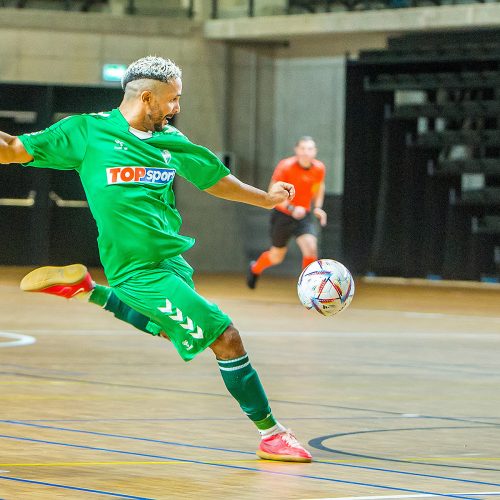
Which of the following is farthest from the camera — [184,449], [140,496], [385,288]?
[385,288]

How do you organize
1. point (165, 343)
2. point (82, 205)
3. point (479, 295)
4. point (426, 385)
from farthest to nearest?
point (82, 205), point (479, 295), point (165, 343), point (426, 385)

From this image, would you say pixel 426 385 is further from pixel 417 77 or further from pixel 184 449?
pixel 417 77

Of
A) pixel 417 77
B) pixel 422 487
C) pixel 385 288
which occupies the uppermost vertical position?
pixel 417 77

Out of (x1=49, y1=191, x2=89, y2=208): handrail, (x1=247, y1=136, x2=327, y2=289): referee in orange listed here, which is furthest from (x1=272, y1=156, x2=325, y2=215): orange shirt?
(x1=49, y1=191, x2=89, y2=208): handrail

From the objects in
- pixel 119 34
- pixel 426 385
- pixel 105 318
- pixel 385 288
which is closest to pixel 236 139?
pixel 119 34

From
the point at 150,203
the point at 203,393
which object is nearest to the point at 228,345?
the point at 150,203

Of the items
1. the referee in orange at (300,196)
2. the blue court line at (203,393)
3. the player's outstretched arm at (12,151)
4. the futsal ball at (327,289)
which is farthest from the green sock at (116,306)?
the referee in orange at (300,196)

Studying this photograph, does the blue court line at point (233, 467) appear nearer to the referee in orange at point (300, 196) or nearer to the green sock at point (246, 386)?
the green sock at point (246, 386)

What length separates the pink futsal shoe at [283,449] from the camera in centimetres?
649

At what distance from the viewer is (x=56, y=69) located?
82.3ft

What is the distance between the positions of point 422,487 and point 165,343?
7.04 m

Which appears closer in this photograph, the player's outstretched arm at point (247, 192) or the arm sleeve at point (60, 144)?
the arm sleeve at point (60, 144)

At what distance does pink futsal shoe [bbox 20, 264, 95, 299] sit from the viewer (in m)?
6.90

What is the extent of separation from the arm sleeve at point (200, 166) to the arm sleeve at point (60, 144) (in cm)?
50
